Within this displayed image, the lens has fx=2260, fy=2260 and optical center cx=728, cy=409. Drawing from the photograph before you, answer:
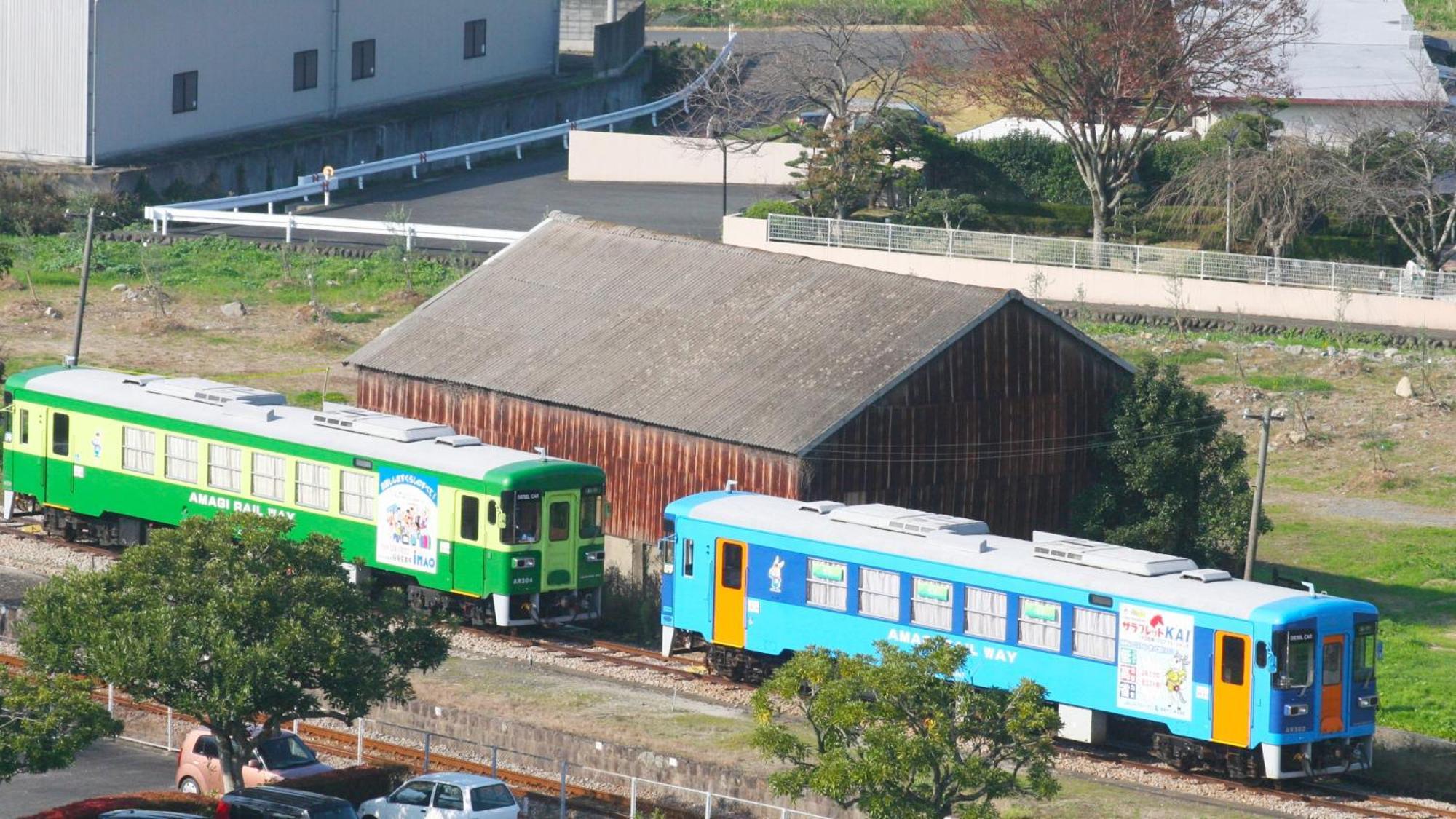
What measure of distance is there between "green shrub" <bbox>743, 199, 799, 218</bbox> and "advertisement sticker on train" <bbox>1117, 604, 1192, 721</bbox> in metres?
34.0

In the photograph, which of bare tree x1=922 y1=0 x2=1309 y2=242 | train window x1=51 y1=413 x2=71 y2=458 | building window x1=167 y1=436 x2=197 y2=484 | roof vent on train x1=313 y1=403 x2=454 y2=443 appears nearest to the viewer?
roof vent on train x1=313 y1=403 x2=454 y2=443

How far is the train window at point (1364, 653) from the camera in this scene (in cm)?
2911

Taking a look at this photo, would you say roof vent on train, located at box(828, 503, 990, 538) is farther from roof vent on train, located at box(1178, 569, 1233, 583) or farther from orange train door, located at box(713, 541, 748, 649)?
roof vent on train, located at box(1178, 569, 1233, 583)

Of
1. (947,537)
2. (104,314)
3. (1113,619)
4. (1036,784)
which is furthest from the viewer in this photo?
(104,314)

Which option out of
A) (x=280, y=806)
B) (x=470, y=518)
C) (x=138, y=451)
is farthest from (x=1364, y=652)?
(x=138, y=451)

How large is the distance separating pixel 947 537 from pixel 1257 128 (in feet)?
114

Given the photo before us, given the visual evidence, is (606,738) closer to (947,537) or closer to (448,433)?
(947,537)

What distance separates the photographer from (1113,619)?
2958cm

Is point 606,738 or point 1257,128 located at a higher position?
point 1257,128

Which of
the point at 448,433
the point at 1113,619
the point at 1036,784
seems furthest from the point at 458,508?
the point at 1036,784

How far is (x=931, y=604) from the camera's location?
31422 millimetres

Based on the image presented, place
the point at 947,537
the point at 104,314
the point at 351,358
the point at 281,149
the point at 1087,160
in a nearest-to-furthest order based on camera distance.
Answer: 1. the point at 947,537
2. the point at 351,358
3. the point at 104,314
4. the point at 1087,160
5. the point at 281,149

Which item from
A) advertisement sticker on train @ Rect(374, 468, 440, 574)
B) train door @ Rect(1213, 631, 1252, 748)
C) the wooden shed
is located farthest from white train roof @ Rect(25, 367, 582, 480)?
train door @ Rect(1213, 631, 1252, 748)

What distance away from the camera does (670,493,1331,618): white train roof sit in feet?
95.9
